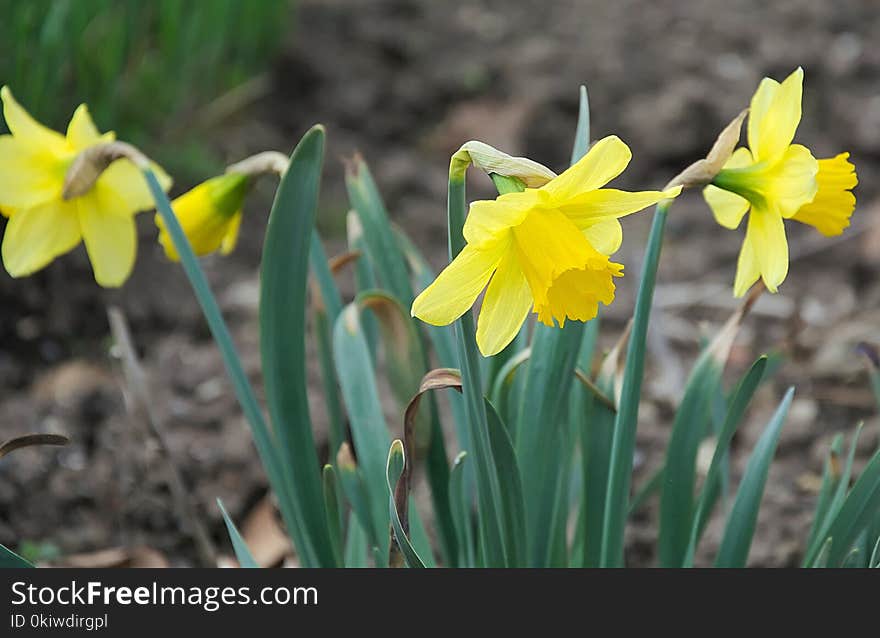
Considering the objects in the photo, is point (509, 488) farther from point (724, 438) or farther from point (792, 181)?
point (792, 181)

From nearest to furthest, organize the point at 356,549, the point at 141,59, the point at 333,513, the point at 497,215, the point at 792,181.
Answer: the point at 497,215, the point at 792,181, the point at 333,513, the point at 356,549, the point at 141,59

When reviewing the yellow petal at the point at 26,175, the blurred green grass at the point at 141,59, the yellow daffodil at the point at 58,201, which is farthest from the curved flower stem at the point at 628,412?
the blurred green grass at the point at 141,59

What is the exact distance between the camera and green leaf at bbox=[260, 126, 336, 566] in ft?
3.29

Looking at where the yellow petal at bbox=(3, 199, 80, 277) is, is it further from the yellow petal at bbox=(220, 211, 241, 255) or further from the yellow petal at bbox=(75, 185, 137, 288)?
the yellow petal at bbox=(220, 211, 241, 255)

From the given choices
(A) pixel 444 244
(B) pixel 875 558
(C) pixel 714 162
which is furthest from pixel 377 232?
(A) pixel 444 244

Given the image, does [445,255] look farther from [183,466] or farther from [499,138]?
[183,466]

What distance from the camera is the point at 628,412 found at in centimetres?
99

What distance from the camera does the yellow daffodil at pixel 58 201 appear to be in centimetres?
108

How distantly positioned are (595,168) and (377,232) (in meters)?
0.49

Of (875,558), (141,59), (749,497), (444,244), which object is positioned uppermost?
(141,59)

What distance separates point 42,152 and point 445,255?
142cm

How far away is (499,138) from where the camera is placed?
8.93 ft

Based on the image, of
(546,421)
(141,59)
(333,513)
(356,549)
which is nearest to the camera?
(546,421)
